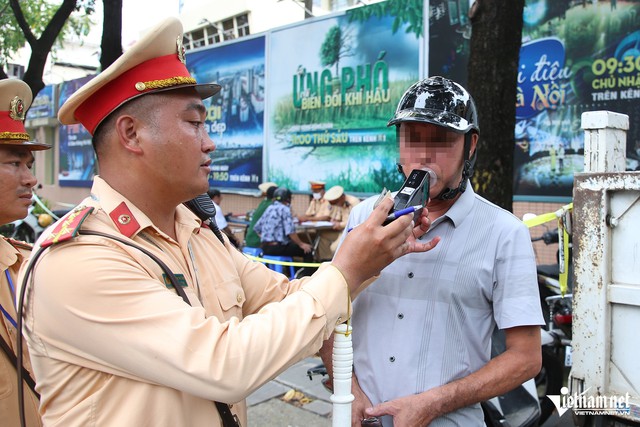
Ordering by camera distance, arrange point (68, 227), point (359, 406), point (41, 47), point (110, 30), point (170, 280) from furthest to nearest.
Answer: point (41, 47) → point (110, 30) → point (359, 406) → point (170, 280) → point (68, 227)

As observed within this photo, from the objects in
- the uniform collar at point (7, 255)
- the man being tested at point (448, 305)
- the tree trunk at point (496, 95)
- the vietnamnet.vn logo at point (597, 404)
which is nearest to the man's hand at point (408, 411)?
the man being tested at point (448, 305)

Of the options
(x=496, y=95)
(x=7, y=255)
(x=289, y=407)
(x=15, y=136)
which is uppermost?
(x=496, y=95)

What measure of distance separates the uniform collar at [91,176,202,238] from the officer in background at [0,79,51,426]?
0.90 meters

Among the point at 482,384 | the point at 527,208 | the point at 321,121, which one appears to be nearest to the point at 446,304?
the point at 482,384

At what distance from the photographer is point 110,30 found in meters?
4.62

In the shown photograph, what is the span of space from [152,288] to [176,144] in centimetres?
45

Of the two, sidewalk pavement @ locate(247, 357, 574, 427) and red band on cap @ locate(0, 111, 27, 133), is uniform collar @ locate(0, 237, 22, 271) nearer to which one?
red band on cap @ locate(0, 111, 27, 133)

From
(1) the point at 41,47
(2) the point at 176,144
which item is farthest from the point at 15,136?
(1) the point at 41,47

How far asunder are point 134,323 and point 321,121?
10.5 metres

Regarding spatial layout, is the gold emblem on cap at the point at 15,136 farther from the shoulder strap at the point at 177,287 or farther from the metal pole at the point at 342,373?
the metal pole at the point at 342,373

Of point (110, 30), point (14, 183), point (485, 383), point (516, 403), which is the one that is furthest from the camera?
point (110, 30)

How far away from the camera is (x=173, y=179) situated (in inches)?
60.7

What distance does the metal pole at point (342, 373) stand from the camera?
1437 millimetres

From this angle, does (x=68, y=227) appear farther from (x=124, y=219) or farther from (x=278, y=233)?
(x=278, y=233)
